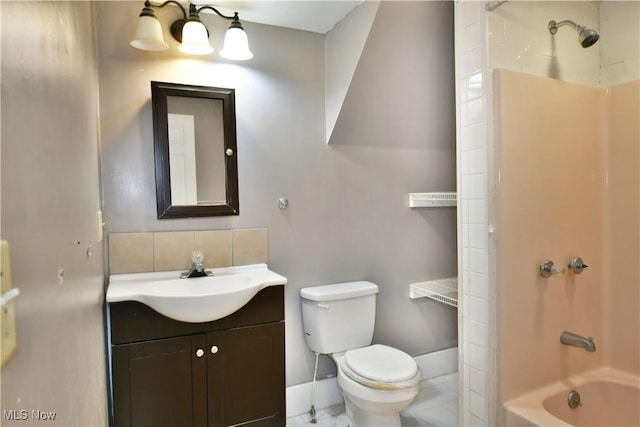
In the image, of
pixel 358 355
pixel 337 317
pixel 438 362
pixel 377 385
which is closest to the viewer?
pixel 377 385

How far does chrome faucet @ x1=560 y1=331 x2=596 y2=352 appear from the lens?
1.87 m

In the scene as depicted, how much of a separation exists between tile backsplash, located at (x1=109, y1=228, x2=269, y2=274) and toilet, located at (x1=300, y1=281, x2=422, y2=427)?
1.34 ft

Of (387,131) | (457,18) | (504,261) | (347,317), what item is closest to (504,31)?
(457,18)

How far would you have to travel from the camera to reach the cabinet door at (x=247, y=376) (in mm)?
1769

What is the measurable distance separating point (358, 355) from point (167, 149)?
1459 millimetres

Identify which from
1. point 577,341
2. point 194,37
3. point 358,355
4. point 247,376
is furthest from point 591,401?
point 194,37

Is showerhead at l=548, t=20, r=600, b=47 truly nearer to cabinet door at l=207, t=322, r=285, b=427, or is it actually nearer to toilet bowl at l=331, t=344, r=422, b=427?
toilet bowl at l=331, t=344, r=422, b=427

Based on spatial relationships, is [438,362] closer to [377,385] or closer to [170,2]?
[377,385]

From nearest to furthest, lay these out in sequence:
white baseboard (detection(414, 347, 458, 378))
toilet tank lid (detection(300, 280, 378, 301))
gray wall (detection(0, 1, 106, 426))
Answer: gray wall (detection(0, 1, 106, 426)) < toilet tank lid (detection(300, 280, 378, 301)) < white baseboard (detection(414, 347, 458, 378))

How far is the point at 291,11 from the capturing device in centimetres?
200

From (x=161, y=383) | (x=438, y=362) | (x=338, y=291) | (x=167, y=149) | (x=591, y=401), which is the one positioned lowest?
(x=438, y=362)

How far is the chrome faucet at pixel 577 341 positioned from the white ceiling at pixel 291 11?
1.97m

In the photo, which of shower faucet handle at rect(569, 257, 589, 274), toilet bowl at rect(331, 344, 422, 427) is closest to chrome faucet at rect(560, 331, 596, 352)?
shower faucet handle at rect(569, 257, 589, 274)

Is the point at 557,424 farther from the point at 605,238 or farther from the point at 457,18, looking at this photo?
the point at 457,18
